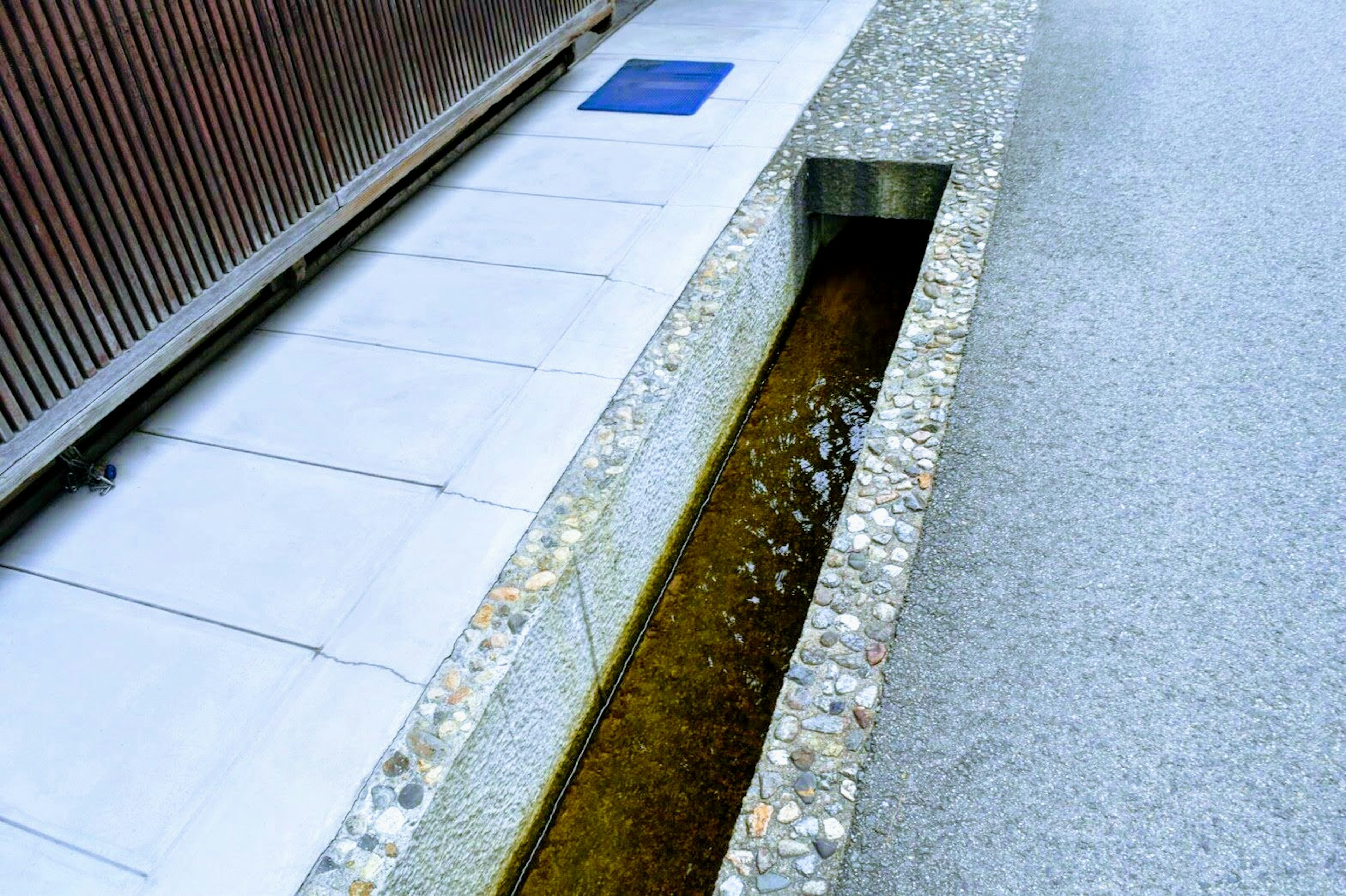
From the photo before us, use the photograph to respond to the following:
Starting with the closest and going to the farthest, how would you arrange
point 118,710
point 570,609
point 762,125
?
point 118,710, point 570,609, point 762,125

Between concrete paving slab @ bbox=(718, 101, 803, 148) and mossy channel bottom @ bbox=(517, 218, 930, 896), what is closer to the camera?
mossy channel bottom @ bbox=(517, 218, 930, 896)

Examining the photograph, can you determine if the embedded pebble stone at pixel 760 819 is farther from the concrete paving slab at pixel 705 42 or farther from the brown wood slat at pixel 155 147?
the concrete paving slab at pixel 705 42

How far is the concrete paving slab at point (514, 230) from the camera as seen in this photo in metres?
4.66

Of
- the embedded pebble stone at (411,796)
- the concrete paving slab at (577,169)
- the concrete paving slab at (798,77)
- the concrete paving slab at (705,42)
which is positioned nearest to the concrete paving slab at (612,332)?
the concrete paving slab at (577,169)

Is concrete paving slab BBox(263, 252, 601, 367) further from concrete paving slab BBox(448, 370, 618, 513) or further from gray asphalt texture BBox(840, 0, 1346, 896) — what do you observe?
gray asphalt texture BBox(840, 0, 1346, 896)

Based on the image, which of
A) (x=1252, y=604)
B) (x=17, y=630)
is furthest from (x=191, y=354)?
(x=1252, y=604)

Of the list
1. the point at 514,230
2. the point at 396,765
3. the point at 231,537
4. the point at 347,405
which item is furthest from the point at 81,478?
the point at 514,230

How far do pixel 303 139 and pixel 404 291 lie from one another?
78 cm

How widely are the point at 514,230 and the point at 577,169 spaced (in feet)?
2.59

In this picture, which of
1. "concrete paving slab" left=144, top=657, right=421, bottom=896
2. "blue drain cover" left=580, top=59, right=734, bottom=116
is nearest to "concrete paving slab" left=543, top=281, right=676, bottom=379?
"concrete paving slab" left=144, top=657, right=421, bottom=896

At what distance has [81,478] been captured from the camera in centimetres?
352

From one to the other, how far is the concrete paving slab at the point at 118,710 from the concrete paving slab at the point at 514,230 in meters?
2.35

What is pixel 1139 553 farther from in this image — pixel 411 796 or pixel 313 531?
pixel 313 531

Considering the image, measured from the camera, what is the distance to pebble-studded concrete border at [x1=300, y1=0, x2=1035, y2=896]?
2.48m
